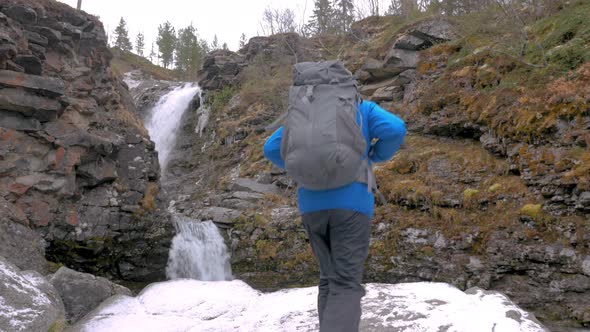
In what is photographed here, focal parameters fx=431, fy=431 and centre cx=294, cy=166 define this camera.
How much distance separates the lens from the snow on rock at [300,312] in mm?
3949

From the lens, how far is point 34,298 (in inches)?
168

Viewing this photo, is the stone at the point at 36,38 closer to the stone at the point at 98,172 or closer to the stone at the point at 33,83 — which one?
the stone at the point at 33,83

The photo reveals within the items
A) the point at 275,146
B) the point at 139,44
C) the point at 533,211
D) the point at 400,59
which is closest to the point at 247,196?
the point at 400,59

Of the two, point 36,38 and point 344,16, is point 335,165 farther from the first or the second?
point 344,16

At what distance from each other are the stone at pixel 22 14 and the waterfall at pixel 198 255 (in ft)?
19.4

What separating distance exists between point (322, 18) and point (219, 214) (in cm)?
2269

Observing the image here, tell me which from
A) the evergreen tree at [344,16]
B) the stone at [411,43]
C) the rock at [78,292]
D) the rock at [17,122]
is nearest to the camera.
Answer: the rock at [78,292]

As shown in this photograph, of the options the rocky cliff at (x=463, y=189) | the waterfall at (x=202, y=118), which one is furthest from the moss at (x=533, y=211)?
the waterfall at (x=202, y=118)

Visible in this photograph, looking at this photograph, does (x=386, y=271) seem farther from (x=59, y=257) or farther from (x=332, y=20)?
(x=332, y=20)

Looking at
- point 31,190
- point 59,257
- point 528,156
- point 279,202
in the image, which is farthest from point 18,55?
point 528,156

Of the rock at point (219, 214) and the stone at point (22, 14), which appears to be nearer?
the stone at point (22, 14)

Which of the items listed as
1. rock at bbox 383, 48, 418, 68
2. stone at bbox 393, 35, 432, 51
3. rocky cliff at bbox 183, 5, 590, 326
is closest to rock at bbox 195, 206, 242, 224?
rocky cliff at bbox 183, 5, 590, 326

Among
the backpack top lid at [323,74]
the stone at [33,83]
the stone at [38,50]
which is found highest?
the stone at [38,50]

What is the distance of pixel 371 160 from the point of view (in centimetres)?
286
